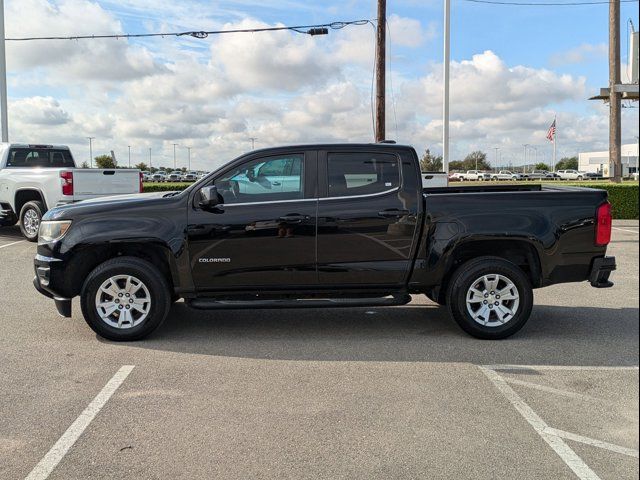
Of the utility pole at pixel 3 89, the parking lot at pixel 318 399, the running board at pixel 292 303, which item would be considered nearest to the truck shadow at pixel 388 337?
the parking lot at pixel 318 399

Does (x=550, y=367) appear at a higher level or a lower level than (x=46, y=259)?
lower

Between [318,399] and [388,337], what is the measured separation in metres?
1.79

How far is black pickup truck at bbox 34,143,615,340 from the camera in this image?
224 inches

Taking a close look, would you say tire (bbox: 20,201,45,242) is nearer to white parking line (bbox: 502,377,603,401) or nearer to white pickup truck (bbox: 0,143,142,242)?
white pickup truck (bbox: 0,143,142,242)

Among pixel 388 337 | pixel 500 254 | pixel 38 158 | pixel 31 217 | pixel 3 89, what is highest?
pixel 3 89

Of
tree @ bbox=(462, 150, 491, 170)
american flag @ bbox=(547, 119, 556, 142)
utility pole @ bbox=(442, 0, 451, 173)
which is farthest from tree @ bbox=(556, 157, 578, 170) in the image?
utility pole @ bbox=(442, 0, 451, 173)

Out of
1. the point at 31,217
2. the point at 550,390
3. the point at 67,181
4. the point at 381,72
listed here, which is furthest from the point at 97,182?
the point at 550,390

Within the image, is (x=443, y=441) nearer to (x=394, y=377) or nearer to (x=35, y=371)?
(x=394, y=377)

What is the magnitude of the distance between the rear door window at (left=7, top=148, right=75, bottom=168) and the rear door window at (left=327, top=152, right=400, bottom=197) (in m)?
10.9

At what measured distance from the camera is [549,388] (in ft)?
14.9

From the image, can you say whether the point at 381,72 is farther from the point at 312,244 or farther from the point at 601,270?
the point at 312,244

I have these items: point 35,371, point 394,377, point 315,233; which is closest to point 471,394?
point 394,377

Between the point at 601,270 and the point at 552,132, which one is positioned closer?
the point at 601,270

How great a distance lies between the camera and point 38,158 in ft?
47.6
